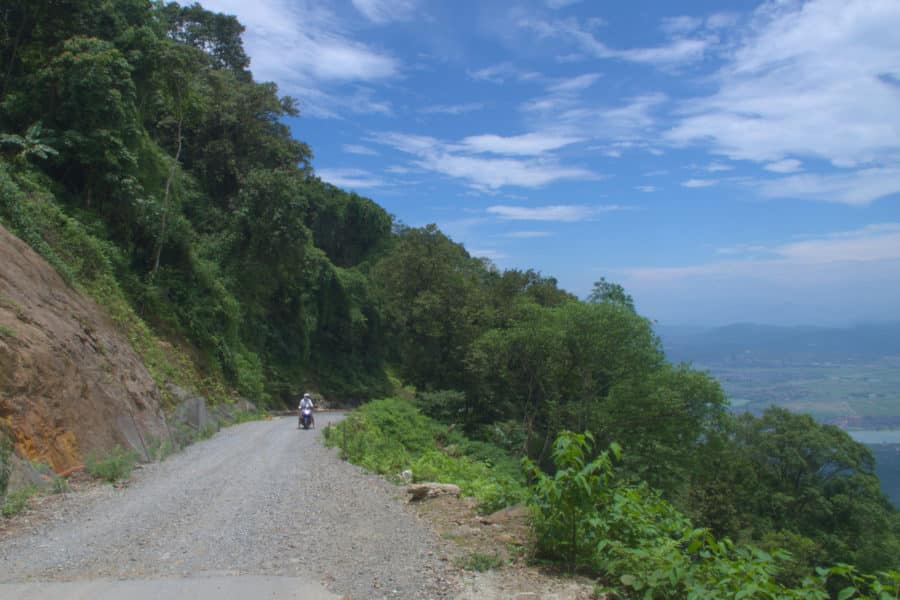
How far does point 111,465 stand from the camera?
998cm

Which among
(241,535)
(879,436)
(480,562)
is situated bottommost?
Result: (879,436)

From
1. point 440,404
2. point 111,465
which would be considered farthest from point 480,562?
point 440,404

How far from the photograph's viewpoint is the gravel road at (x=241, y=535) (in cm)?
552

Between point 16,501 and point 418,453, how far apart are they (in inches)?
409

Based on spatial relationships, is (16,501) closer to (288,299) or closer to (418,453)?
(418,453)

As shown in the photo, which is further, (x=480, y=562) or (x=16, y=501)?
(x=16, y=501)

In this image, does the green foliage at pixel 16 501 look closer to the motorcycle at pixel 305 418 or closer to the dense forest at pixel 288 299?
the dense forest at pixel 288 299

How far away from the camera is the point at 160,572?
5523mm

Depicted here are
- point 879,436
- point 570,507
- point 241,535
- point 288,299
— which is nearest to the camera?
point 570,507

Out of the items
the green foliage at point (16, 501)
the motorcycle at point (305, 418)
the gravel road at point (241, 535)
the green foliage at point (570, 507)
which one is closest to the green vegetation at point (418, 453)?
the gravel road at point (241, 535)

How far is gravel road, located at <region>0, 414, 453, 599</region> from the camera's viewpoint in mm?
5523

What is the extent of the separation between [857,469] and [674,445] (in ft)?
54.8

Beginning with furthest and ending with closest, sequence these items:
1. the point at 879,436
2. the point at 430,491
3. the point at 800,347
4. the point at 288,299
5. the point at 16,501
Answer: the point at 800,347 → the point at 879,436 → the point at 288,299 → the point at 430,491 → the point at 16,501

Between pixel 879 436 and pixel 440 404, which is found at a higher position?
pixel 440 404
